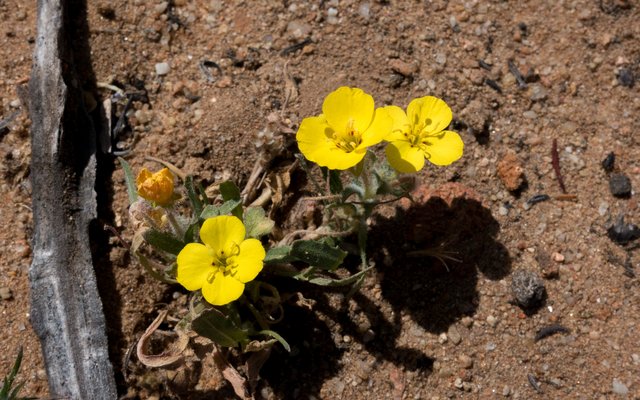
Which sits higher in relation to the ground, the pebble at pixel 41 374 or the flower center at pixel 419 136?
the flower center at pixel 419 136

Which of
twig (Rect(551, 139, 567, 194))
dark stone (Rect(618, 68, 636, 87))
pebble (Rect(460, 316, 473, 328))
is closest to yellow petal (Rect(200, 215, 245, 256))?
pebble (Rect(460, 316, 473, 328))

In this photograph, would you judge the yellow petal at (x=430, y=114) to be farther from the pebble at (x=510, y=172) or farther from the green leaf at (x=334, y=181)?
the pebble at (x=510, y=172)

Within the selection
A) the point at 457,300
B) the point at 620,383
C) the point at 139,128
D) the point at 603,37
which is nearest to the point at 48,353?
the point at 139,128

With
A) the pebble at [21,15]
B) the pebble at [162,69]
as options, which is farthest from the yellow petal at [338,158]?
the pebble at [21,15]

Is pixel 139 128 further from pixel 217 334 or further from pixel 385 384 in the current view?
pixel 385 384

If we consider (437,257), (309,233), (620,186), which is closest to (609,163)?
(620,186)

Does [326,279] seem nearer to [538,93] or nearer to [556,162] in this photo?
[556,162]
